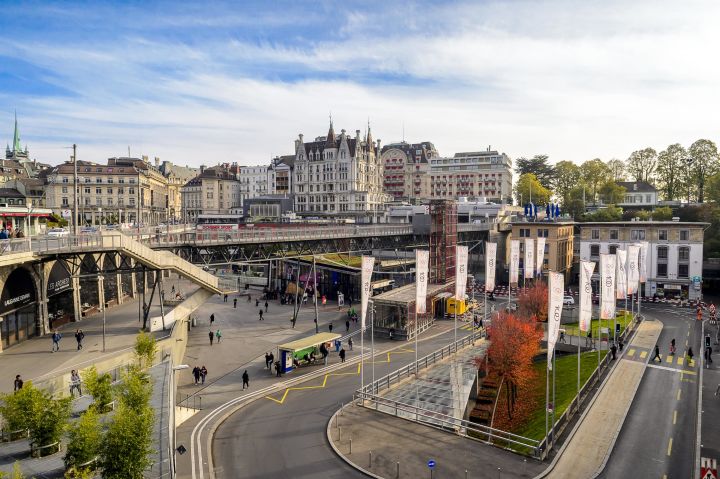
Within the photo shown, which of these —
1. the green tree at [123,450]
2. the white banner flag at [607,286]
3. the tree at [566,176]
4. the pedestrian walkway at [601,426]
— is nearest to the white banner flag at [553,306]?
the pedestrian walkway at [601,426]

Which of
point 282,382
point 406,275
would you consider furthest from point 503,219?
point 282,382

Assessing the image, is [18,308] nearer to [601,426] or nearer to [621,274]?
[601,426]

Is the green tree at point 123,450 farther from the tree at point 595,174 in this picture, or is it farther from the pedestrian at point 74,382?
the tree at point 595,174

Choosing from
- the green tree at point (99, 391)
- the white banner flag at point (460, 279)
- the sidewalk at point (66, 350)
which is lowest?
the sidewalk at point (66, 350)

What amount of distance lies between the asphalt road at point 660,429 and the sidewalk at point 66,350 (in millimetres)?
31098

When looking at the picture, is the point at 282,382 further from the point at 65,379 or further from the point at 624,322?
the point at 624,322

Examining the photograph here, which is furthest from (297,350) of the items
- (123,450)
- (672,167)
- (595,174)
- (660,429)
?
(672,167)

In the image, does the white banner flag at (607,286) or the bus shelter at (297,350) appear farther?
the bus shelter at (297,350)

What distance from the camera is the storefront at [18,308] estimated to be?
35188mm

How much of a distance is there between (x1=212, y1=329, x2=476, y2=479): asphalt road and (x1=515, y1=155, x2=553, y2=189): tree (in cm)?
12052

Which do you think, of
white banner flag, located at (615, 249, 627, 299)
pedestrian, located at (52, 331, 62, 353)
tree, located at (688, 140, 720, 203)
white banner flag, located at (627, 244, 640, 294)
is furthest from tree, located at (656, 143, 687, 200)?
pedestrian, located at (52, 331, 62, 353)

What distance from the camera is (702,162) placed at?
103938 millimetres

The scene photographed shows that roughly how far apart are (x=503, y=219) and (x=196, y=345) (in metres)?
66.7

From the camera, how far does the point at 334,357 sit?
43.5 m
